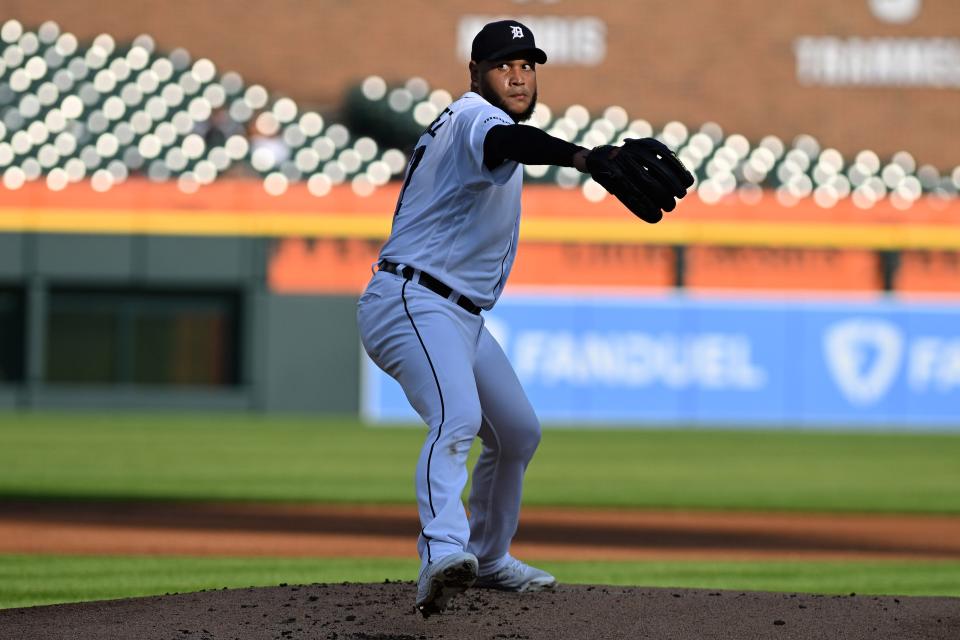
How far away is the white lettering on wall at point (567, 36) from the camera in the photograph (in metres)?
27.3

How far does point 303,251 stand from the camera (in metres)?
22.0

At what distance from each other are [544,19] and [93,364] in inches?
426

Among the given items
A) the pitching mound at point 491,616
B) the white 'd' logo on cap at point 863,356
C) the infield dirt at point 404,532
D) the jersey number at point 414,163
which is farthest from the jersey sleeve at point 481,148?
the white 'd' logo on cap at point 863,356

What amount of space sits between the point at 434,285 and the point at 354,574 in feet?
9.29

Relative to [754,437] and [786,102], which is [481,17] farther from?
[754,437]

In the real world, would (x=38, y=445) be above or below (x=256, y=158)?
below

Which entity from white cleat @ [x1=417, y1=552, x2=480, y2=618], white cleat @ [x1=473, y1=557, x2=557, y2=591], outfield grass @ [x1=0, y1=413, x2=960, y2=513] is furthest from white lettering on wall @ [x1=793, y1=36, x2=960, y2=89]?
white cleat @ [x1=417, y1=552, x2=480, y2=618]

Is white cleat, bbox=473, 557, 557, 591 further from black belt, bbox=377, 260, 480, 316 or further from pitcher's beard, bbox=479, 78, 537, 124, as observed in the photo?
pitcher's beard, bbox=479, 78, 537, 124

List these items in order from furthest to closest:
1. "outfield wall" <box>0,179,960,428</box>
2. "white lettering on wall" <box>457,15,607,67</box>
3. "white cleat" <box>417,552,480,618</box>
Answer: "white lettering on wall" <box>457,15,607,67</box>
"outfield wall" <box>0,179,960,428</box>
"white cleat" <box>417,552,480,618</box>

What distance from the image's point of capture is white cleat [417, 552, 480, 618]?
407cm

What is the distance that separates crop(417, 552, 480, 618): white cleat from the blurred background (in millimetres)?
16783

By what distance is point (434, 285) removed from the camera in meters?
4.42

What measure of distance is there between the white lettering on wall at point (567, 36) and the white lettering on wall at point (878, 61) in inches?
150

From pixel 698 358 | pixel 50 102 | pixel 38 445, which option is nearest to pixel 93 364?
pixel 50 102
